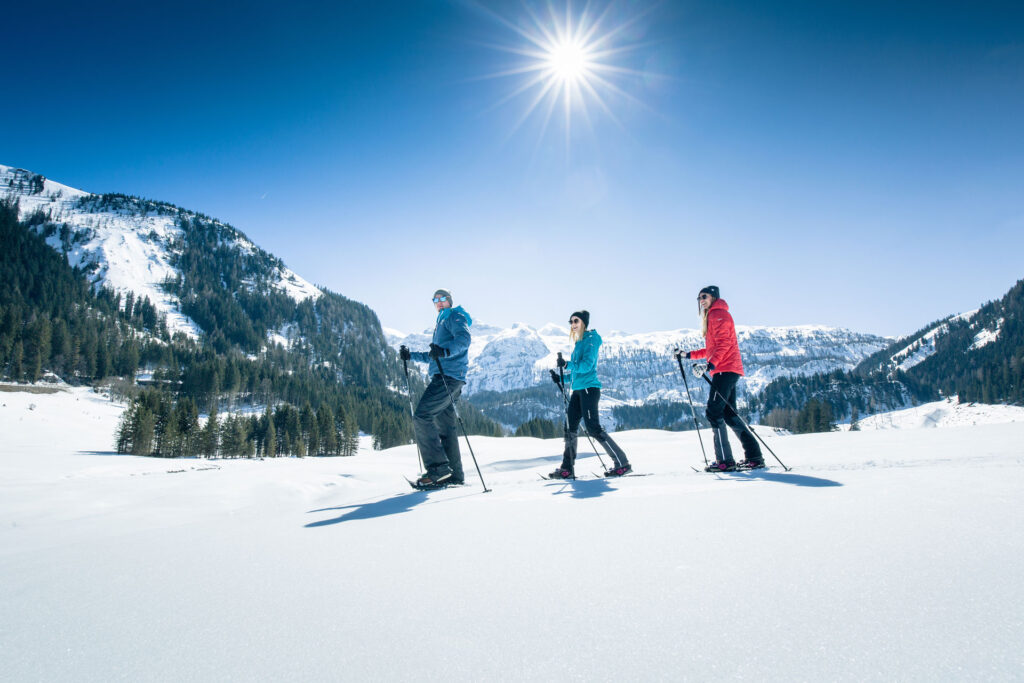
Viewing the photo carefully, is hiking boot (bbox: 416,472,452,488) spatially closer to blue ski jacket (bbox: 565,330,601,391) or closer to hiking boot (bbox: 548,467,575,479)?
hiking boot (bbox: 548,467,575,479)

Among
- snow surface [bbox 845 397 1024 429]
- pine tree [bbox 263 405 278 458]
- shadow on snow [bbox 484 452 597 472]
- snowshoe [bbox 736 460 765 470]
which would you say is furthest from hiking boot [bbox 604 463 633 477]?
snow surface [bbox 845 397 1024 429]

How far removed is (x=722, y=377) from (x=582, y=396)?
1.91 meters

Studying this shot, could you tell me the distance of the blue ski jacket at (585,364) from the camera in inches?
249

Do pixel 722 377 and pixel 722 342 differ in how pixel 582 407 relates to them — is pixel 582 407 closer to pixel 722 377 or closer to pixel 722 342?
pixel 722 377

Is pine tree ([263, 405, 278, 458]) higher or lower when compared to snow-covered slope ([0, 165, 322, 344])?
lower

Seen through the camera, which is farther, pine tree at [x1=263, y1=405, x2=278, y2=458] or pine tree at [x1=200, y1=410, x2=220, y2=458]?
pine tree at [x1=263, y1=405, x2=278, y2=458]

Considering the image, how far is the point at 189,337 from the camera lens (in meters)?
126

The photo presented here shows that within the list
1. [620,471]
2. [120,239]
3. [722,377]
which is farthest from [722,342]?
[120,239]

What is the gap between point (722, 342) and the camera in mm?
5910

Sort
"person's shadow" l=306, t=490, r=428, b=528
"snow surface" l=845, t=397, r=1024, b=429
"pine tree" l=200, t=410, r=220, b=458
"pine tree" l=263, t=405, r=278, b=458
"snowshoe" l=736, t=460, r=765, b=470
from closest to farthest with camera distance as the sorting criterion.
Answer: "person's shadow" l=306, t=490, r=428, b=528 → "snowshoe" l=736, t=460, r=765, b=470 → "pine tree" l=200, t=410, r=220, b=458 → "pine tree" l=263, t=405, r=278, b=458 → "snow surface" l=845, t=397, r=1024, b=429

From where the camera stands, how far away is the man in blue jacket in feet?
18.3

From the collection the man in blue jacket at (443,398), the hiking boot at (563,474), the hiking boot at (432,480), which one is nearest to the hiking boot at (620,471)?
the hiking boot at (563,474)

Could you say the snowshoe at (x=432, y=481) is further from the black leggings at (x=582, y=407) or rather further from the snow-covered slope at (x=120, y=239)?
the snow-covered slope at (x=120, y=239)

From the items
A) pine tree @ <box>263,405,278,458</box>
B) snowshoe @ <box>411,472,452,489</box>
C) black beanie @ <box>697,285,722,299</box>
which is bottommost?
pine tree @ <box>263,405,278,458</box>
